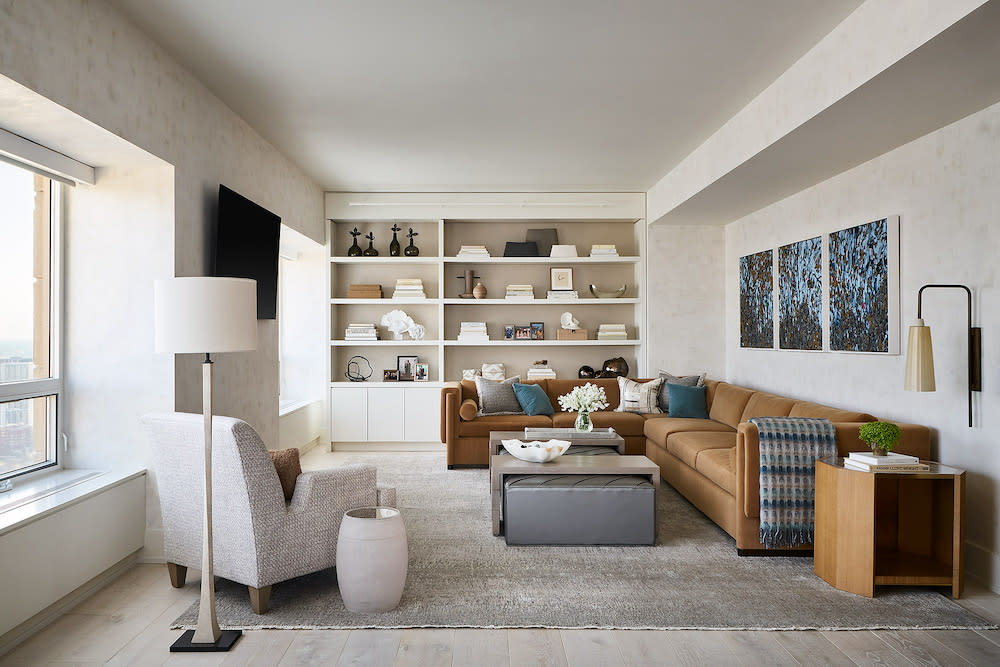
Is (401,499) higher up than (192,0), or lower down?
lower down

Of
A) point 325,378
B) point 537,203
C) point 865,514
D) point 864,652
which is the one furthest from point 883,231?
point 325,378

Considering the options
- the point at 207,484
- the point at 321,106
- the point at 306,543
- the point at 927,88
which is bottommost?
the point at 306,543

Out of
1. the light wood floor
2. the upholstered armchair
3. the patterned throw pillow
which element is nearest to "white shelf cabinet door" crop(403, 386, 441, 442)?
the patterned throw pillow

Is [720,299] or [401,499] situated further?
[720,299]

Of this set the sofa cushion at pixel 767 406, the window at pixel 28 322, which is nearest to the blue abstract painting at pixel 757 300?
the sofa cushion at pixel 767 406

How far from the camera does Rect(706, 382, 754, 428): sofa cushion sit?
564cm

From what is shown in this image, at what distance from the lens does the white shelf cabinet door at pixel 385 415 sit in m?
7.14

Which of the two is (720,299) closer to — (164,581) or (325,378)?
(325,378)

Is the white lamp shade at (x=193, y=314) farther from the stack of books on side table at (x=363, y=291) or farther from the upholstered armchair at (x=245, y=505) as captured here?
the stack of books on side table at (x=363, y=291)

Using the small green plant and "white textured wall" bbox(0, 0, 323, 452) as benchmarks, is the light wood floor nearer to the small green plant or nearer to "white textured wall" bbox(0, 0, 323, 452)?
the small green plant

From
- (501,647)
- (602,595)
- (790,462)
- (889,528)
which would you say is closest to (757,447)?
(790,462)

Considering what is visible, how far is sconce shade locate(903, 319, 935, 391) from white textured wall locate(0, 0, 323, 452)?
3922 millimetres

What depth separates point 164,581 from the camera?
11.1 ft

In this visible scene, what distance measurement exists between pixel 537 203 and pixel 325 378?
3037mm
